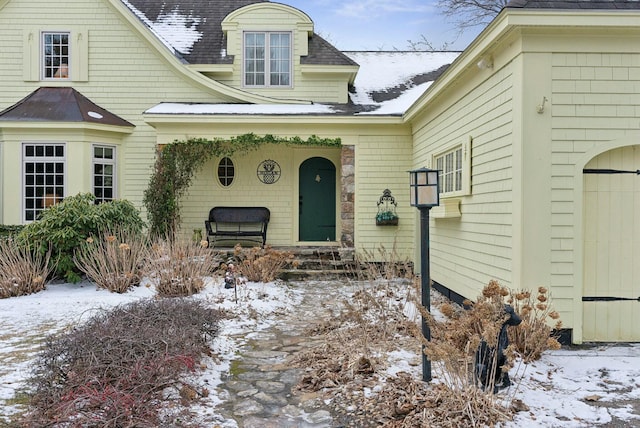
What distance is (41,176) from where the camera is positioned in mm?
10844

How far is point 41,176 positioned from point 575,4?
10313 mm

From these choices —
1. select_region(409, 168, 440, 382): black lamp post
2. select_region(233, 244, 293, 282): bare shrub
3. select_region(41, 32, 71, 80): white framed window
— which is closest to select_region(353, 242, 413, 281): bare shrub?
select_region(233, 244, 293, 282): bare shrub

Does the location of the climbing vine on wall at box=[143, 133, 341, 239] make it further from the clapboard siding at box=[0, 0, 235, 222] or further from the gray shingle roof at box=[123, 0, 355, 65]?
the gray shingle roof at box=[123, 0, 355, 65]

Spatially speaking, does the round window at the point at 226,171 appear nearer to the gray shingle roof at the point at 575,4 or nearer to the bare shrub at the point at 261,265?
the bare shrub at the point at 261,265

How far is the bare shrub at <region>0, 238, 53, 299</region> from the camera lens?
296 inches

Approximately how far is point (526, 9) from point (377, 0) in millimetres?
23987

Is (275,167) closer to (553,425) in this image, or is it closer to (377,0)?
(553,425)

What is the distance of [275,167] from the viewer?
11719 mm

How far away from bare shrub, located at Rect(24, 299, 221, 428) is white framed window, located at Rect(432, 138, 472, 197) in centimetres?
372

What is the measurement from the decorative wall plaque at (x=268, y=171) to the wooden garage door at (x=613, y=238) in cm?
756

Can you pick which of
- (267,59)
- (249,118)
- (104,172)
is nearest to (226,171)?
(249,118)

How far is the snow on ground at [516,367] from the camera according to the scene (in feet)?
11.4

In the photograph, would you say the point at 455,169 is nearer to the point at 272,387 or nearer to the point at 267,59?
the point at 272,387

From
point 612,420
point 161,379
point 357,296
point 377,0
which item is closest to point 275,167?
point 357,296
